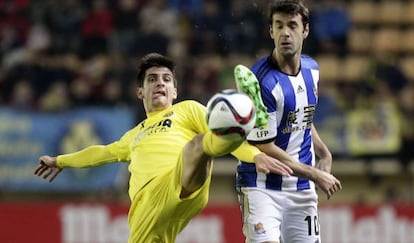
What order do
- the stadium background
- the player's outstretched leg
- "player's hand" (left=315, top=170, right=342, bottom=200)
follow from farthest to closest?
1. the stadium background
2. "player's hand" (left=315, top=170, right=342, bottom=200)
3. the player's outstretched leg

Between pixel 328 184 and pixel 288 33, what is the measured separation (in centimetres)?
109

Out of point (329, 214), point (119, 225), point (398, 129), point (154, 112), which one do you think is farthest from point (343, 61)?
point (154, 112)

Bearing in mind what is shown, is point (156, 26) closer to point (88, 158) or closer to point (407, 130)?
point (407, 130)

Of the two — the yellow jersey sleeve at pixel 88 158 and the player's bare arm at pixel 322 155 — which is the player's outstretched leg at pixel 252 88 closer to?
the player's bare arm at pixel 322 155

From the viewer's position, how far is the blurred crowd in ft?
46.3

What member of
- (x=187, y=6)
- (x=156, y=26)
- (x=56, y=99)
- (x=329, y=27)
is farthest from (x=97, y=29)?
(x=329, y=27)

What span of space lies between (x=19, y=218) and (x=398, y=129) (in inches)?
198

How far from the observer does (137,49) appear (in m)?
14.7

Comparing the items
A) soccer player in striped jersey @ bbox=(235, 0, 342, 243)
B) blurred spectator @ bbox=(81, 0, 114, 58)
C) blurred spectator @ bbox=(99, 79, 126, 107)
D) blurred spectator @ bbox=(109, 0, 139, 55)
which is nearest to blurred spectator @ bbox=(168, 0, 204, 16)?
blurred spectator @ bbox=(109, 0, 139, 55)

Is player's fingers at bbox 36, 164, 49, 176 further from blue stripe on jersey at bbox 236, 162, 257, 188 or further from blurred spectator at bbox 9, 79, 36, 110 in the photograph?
blurred spectator at bbox 9, 79, 36, 110

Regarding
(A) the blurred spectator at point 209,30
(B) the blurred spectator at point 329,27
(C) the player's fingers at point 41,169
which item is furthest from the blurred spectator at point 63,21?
(C) the player's fingers at point 41,169

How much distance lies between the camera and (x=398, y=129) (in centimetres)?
1402

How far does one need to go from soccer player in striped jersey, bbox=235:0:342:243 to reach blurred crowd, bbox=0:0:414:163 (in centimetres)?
597

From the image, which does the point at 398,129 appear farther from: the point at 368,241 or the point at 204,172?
the point at 204,172
